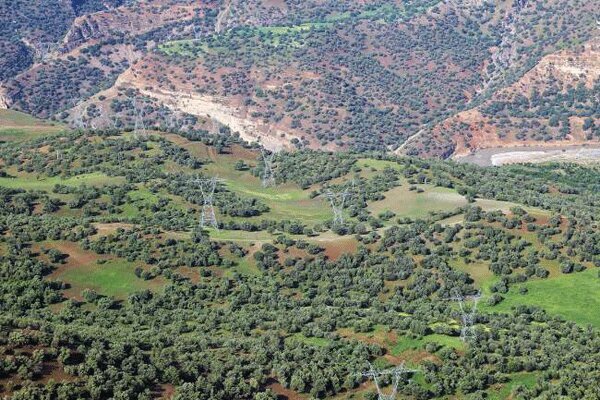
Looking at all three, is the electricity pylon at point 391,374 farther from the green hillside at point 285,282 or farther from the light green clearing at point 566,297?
the light green clearing at point 566,297

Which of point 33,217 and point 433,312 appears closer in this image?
point 433,312

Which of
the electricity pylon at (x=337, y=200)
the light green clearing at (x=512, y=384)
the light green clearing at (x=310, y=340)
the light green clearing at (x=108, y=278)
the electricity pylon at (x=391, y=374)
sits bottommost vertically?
the electricity pylon at (x=337, y=200)

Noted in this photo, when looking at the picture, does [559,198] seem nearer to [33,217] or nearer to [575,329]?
[575,329]

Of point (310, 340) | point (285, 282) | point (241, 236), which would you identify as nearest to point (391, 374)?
point (310, 340)

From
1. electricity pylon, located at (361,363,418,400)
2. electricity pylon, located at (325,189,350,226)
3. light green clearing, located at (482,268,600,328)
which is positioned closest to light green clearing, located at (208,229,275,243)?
electricity pylon, located at (325,189,350,226)

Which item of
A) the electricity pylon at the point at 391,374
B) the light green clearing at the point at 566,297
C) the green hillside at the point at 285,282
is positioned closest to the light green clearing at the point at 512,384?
the green hillside at the point at 285,282

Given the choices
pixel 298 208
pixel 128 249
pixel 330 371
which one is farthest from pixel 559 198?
pixel 330 371
